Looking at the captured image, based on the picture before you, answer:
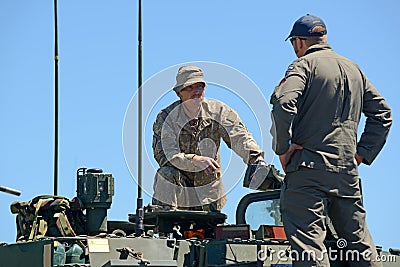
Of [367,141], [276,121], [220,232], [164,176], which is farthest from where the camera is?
[164,176]

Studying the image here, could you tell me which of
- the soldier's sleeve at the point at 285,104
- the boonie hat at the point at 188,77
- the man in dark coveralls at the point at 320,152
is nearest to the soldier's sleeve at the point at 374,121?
the man in dark coveralls at the point at 320,152

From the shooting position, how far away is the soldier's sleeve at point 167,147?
42.5 feet

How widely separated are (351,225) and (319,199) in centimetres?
45

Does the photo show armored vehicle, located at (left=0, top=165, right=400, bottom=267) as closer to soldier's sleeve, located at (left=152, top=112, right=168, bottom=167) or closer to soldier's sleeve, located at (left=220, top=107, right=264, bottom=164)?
soldier's sleeve, located at (left=152, top=112, right=168, bottom=167)

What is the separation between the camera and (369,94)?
31.9ft

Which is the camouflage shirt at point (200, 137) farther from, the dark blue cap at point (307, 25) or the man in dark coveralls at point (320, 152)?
the man in dark coveralls at point (320, 152)

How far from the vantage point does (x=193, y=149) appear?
1336 cm

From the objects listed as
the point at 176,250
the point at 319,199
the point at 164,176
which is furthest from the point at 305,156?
the point at 164,176

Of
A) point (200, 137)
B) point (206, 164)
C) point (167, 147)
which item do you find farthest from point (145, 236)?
point (200, 137)

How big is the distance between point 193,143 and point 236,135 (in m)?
0.60

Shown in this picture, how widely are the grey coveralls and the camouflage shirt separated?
3.71m

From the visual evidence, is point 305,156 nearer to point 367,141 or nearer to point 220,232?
point 367,141
